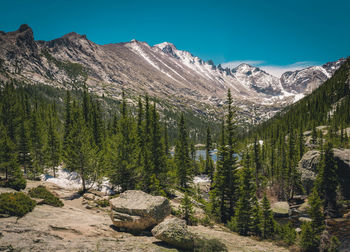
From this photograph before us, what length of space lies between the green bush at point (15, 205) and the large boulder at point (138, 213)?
5832 mm

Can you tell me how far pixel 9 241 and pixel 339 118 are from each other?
116581 mm

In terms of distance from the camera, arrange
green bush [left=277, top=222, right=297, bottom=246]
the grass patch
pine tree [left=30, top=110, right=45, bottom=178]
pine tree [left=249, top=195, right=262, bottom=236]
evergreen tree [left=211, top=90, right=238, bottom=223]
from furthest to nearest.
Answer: pine tree [left=30, top=110, right=45, bottom=178], evergreen tree [left=211, top=90, right=238, bottom=223], pine tree [left=249, top=195, right=262, bottom=236], the grass patch, green bush [left=277, top=222, right=297, bottom=246]

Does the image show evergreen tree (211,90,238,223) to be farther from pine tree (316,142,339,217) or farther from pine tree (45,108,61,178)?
pine tree (45,108,61,178)

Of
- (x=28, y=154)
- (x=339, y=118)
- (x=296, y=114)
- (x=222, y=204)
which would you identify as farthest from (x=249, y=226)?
(x=296, y=114)

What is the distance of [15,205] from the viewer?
12.8 metres

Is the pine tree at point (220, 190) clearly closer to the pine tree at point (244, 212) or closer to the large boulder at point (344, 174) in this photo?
the pine tree at point (244, 212)

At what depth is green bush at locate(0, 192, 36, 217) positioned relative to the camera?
12330mm

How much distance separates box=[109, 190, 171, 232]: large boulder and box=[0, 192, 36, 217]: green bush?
5.83 meters

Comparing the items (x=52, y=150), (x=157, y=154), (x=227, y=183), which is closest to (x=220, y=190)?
(x=227, y=183)

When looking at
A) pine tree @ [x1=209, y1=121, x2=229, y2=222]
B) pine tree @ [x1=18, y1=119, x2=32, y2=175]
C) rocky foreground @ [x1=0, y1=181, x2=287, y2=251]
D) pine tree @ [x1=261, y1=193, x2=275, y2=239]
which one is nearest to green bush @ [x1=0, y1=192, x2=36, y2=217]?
rocky foreground @ [x1=0, y1=181, x2=287, y2=251]

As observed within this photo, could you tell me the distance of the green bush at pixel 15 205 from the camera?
12330 millimetres

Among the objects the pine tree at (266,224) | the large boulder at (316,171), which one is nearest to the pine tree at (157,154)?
the pine tree at (266,224)

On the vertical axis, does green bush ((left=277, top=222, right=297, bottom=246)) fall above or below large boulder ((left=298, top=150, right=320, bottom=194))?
below

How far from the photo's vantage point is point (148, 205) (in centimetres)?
1509
